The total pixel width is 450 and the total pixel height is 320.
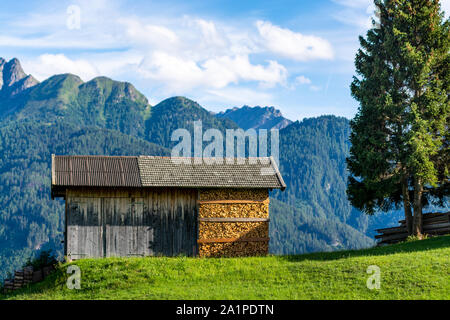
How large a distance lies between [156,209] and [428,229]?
16126 millimetres

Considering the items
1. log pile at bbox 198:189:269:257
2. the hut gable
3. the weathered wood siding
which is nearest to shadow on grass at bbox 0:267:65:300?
the weathered wood siding

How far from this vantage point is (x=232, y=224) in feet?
92.8

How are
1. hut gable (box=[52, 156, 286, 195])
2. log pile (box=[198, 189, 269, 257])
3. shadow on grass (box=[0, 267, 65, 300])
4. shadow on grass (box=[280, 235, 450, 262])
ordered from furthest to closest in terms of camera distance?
log pile (box=[198, 189, 269, 257]) → hut gable (box=[52, 156, 286, 195]) → shadow on grass (box=[280, 235, 450, 262]) → shadow on grass (box=[0, 267, 65, 300])

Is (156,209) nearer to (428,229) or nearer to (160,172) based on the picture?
(160,172)

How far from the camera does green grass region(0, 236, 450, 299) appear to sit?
61.1 feet

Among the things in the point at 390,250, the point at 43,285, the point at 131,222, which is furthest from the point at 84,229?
the point at 390,250

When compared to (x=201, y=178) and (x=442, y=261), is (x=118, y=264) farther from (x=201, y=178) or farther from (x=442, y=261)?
(x=442, y=261)

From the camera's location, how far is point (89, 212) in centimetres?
2744

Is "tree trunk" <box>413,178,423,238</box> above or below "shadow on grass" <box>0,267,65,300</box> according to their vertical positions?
above

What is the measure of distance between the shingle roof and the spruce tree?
21.6 ft

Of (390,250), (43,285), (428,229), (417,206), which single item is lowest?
(43,285)

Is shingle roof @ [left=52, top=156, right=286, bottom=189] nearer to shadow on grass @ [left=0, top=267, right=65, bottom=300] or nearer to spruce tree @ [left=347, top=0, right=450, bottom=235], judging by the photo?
shadow on grass @ [left=0, top=267, right=65, bottom=300]

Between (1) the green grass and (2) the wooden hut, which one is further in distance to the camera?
(2) the wooden hut
